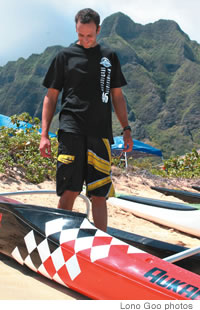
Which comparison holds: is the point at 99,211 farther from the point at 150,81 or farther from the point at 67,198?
the point at 150,81

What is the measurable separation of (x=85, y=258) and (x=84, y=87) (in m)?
1.19

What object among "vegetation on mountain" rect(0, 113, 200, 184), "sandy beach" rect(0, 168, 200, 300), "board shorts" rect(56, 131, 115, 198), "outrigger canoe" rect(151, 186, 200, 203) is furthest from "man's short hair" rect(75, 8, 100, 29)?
"outrigger canoe" rect(151, 186, 200, 203)

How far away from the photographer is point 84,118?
2430 millimetres

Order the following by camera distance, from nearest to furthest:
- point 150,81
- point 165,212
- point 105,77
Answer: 1. point 105,77
2. point 165,212
3. point 150,81

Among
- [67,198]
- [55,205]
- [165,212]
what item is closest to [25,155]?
[55,205]

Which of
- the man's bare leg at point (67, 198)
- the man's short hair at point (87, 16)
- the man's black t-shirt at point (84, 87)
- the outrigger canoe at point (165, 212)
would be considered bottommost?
the outrigger canoe at point (165, 212)

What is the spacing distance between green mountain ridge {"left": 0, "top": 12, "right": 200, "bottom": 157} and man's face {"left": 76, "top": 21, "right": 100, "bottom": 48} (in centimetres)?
7302

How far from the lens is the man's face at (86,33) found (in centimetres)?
244

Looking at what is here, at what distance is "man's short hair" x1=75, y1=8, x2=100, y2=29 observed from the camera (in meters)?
2.42

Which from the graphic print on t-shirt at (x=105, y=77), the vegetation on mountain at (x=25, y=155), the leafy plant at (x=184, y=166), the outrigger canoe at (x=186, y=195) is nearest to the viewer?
the graphic print on t-shirt at (x=105, y=77)

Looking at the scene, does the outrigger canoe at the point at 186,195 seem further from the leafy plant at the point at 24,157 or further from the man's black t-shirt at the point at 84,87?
the man's black t-shirt at the point at 84,87

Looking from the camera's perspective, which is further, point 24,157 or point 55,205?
point 24,157

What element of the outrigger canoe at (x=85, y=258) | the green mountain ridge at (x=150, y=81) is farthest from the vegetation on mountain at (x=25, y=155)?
the green mountain ridge at (x=150, y=81)
